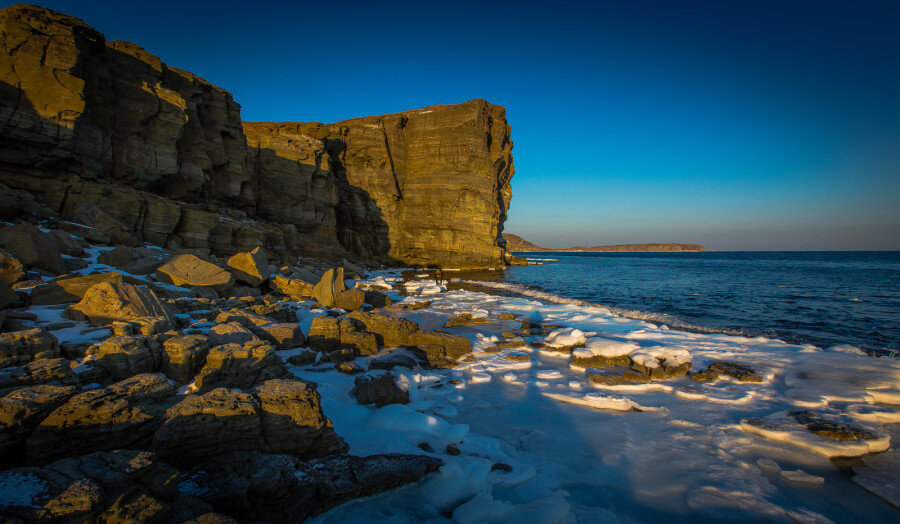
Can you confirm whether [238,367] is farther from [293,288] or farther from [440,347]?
[293,288]

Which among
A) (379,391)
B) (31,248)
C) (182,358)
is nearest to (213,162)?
(31,248)

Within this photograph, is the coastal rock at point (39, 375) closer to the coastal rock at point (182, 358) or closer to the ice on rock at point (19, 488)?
the coastal rock at point (182, 358)

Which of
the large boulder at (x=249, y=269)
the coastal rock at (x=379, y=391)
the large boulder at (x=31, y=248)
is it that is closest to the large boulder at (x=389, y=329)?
the coastal rock at (x=379, y=391)

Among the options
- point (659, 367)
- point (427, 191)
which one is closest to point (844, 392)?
point (659, 367)

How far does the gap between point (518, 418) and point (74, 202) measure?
61.4ft

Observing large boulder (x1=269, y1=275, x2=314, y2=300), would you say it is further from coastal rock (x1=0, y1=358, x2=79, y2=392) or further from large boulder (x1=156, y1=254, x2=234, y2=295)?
coastal rock (x1=0, y1=358, x2=79, y2=392)

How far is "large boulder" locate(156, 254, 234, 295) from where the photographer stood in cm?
1013

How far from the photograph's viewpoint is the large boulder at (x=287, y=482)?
2701 mm

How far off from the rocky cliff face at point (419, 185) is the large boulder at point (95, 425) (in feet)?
116

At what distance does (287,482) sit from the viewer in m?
2.96

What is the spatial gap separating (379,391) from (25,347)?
4.36m

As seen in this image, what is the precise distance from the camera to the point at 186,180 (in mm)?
19875

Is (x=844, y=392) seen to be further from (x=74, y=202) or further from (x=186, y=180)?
(x=186, y=180)

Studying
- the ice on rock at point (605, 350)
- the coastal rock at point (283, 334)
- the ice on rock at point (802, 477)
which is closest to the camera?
the ice on rock at point (802, 477)
